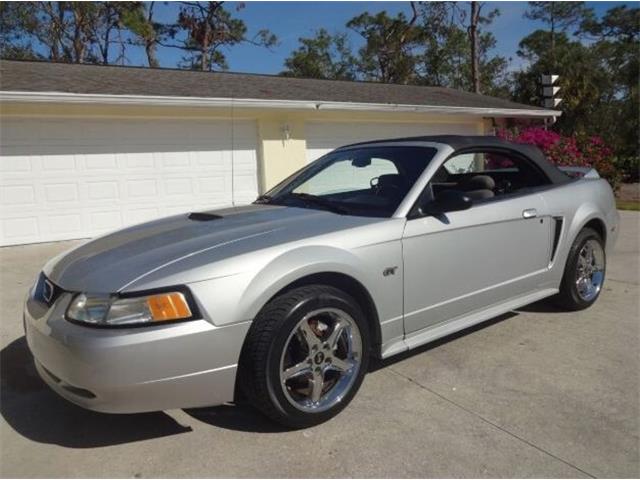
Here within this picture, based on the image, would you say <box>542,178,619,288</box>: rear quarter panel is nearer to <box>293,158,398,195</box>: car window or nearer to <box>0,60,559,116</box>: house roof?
<box>293,158,398,195</box>: car window

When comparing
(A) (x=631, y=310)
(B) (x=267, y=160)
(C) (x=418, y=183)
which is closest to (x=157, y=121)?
(B) (x=267, y=160)

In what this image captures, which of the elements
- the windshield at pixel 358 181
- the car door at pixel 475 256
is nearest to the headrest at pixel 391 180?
the windshield at pixel 358 181

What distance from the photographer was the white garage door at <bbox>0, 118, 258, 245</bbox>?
8.84 meters

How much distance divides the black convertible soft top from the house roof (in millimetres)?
6576

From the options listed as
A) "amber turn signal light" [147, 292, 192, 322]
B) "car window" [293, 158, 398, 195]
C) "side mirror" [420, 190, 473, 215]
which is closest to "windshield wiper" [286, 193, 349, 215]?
"car window" [293, 158, 398, 195]

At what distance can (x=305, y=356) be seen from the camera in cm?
301

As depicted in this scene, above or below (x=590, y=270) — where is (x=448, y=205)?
above

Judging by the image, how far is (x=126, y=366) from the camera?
8.21 feet

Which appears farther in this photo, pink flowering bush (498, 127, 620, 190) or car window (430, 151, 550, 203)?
pink flowering bush (498, 127, 620, 190)

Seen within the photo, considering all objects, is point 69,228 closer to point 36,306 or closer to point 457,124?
point 36,306

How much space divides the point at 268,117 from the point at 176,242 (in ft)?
28.1

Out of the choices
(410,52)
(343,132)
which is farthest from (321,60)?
(343,132)

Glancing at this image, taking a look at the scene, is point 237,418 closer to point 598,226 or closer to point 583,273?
point 583,273

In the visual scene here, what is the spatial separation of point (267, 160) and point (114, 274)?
8686 millimetres
